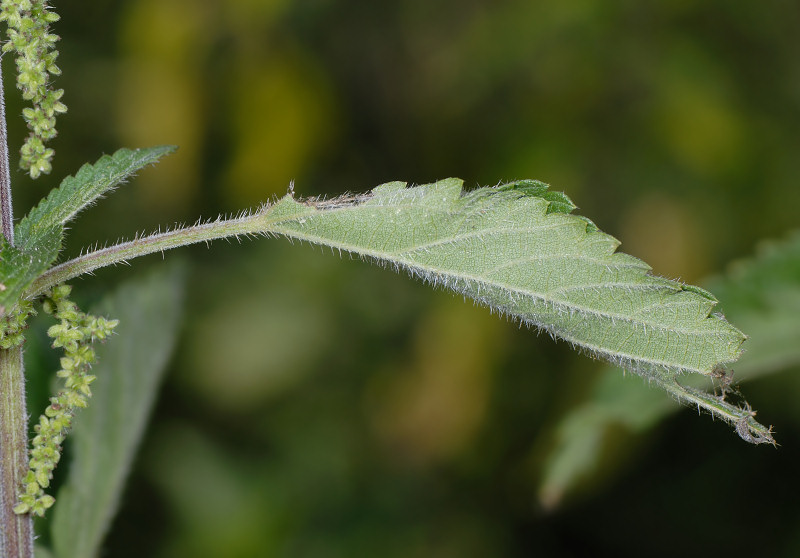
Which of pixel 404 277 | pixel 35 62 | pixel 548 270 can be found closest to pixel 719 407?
pixel 548 270

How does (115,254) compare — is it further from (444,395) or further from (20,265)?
(444,395)

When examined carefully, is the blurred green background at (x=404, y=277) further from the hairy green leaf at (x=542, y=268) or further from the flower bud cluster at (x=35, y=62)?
the flower bud cluster at (x=35, y=62)

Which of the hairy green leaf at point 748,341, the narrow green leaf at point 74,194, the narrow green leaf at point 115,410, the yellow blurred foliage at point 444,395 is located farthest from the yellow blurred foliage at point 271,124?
the narrow green leaf at point 74,194

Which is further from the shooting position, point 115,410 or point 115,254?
point 115,410

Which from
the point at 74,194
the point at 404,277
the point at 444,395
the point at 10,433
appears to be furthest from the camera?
the point at 404,277

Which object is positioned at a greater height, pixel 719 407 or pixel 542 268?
pixel 542 268

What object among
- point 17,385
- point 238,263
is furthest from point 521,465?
point 17,385

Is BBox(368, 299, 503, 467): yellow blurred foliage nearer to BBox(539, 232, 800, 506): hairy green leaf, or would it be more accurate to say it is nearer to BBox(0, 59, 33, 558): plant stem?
BBox(539, 232, 800, 506): hairy green leaf
